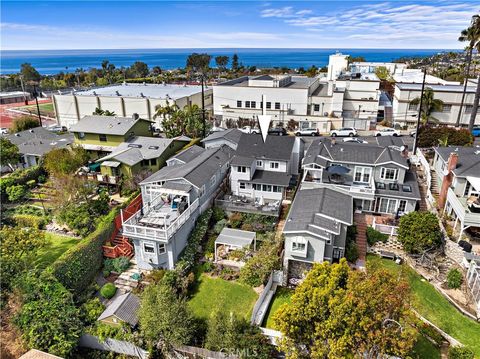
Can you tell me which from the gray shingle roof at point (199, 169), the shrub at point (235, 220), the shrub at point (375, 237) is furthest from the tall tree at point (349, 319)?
the gray shingle roof at point (199, 169)

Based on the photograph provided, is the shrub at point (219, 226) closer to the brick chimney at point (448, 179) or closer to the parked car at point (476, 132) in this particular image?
the brick chimney at point (448, 179)

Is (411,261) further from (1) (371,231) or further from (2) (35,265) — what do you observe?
(2) (35,265)

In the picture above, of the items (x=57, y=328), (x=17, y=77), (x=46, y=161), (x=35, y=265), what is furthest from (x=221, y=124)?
(x=17, y=77)

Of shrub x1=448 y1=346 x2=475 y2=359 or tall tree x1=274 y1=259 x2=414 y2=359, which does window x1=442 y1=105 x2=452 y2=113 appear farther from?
tall tree x1=274 y1=259 x2=414 y2=359

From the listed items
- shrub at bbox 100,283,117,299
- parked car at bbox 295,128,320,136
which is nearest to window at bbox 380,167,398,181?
parked car at bbox 295,128,320,136

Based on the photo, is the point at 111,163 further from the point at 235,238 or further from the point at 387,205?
the point at 387,205

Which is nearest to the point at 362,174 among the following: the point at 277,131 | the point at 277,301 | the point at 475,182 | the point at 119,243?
the point at 475,182

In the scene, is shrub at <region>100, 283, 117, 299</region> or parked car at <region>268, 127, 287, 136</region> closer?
shrub at <region>100, 283, 117, 299</region>
